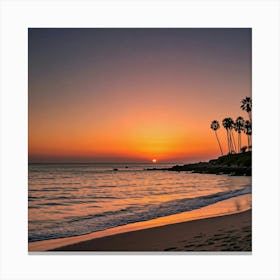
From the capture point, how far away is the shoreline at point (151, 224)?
389 centimetres

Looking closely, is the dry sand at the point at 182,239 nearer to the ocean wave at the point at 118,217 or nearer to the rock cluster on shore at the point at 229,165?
the ocean wave at the point at 118,217

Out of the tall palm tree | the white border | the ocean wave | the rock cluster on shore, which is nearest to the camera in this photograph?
the white border

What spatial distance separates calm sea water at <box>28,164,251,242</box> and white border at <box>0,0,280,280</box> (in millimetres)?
227

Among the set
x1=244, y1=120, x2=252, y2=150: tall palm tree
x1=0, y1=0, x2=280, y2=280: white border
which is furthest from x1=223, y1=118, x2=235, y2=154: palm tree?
x1=0, y1=0, x2=280, y2=280: white border

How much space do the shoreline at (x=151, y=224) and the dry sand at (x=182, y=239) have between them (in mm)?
29

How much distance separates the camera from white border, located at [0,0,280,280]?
386 centimetres

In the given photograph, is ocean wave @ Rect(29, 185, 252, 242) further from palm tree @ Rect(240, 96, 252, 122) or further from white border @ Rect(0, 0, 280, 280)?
palm tree @ Rect(240, 96, 252, 122)

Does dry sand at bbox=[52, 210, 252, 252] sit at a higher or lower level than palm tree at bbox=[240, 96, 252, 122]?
lower
